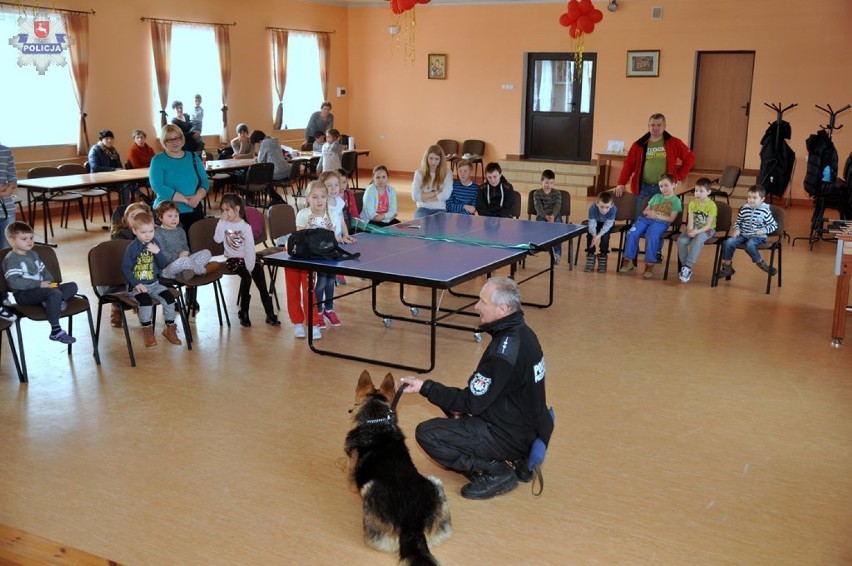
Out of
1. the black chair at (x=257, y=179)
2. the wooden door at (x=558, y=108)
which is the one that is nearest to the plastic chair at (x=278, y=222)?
the black chair at (x=257, y=179)

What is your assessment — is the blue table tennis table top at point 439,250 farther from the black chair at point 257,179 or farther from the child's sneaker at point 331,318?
the black chair at point 257,179

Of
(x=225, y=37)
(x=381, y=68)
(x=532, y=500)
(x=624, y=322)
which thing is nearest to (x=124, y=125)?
(x=225, y=37)

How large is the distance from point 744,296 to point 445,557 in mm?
5126

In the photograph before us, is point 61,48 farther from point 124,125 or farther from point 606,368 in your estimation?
point 606,368

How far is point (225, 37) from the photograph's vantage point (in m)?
14.1

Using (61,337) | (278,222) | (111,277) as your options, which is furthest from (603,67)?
(61,337)

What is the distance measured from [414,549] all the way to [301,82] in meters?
14.0

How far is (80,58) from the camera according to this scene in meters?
11.8

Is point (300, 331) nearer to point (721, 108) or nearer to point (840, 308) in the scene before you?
point (840, 308)

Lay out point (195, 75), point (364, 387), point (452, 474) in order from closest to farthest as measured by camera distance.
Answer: point (364, 387) < point (452, 474) < point (195, 75)

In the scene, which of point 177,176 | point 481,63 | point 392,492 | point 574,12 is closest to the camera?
point 392,492

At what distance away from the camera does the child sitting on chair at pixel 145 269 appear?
5.69 metres

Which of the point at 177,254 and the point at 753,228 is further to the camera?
the point at 753,228

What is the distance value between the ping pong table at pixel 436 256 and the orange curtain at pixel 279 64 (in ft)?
28.2
